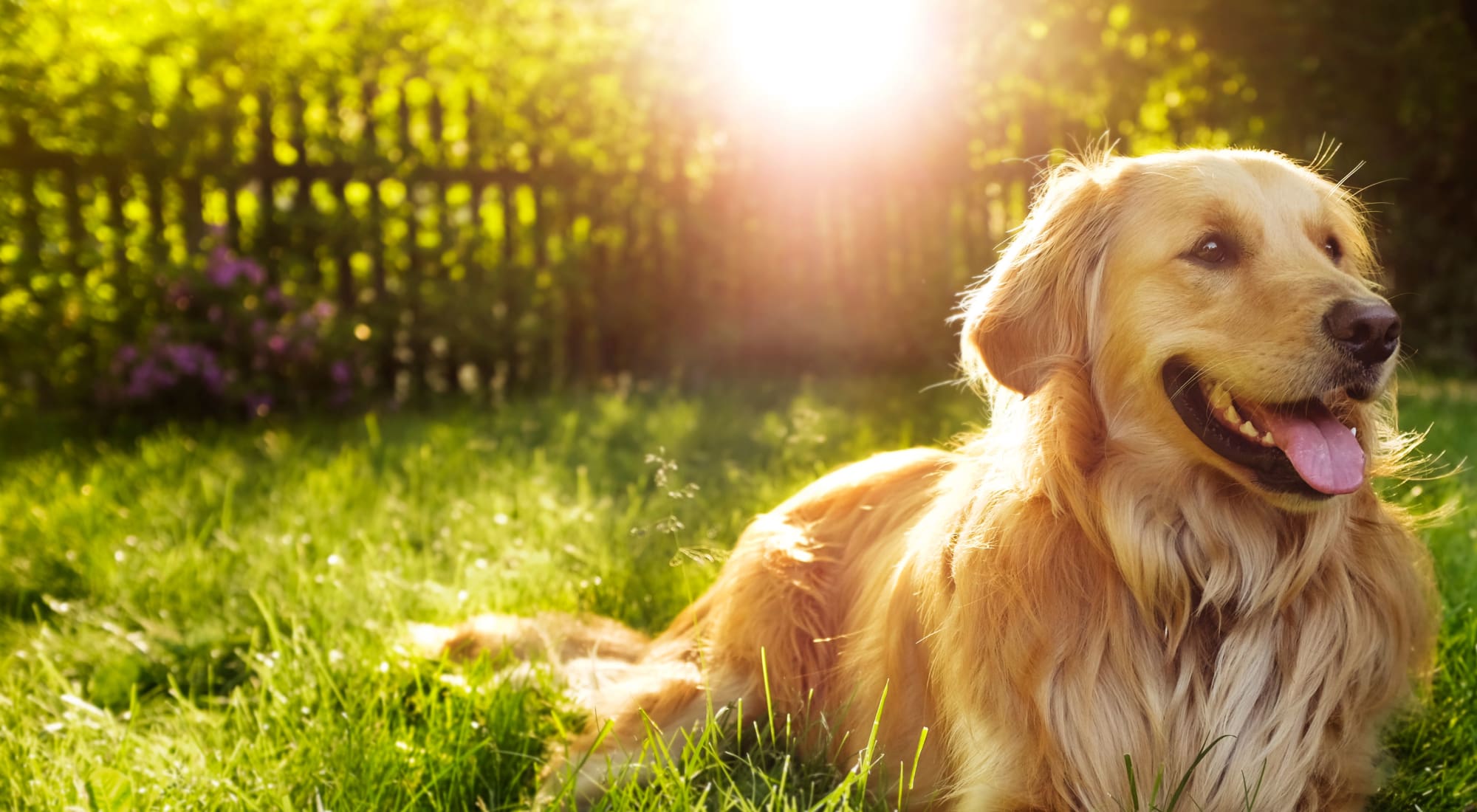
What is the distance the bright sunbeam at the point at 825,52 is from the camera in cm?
700

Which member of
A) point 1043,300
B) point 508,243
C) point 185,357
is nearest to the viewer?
point 1043,300

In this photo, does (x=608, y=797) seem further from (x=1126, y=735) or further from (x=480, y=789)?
(x=1126, y=735)

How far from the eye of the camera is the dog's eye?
2.00m

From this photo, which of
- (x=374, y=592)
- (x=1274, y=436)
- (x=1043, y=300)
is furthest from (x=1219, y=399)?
(x=374, y=592)

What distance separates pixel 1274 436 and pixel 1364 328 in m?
0.22

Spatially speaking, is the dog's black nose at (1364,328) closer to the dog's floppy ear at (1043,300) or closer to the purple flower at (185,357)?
the dog's floppy ear at (1043,300)

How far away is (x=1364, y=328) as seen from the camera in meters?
1.79

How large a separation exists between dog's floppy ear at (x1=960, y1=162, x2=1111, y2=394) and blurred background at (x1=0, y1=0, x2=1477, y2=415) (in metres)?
4.73

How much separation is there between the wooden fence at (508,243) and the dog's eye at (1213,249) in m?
→ 4.84

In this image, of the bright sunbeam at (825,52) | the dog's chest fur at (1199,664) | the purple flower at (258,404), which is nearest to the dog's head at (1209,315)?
the dog's chest fur at (1199,664)

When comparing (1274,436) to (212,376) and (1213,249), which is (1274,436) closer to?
(1213,249)

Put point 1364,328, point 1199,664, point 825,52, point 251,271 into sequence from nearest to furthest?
point 1364,328
point 1199,664
point 251,271
point 825,52

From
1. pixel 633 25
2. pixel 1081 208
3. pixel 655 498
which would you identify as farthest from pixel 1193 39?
pixel 1081 208

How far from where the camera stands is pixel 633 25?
23.7ft
